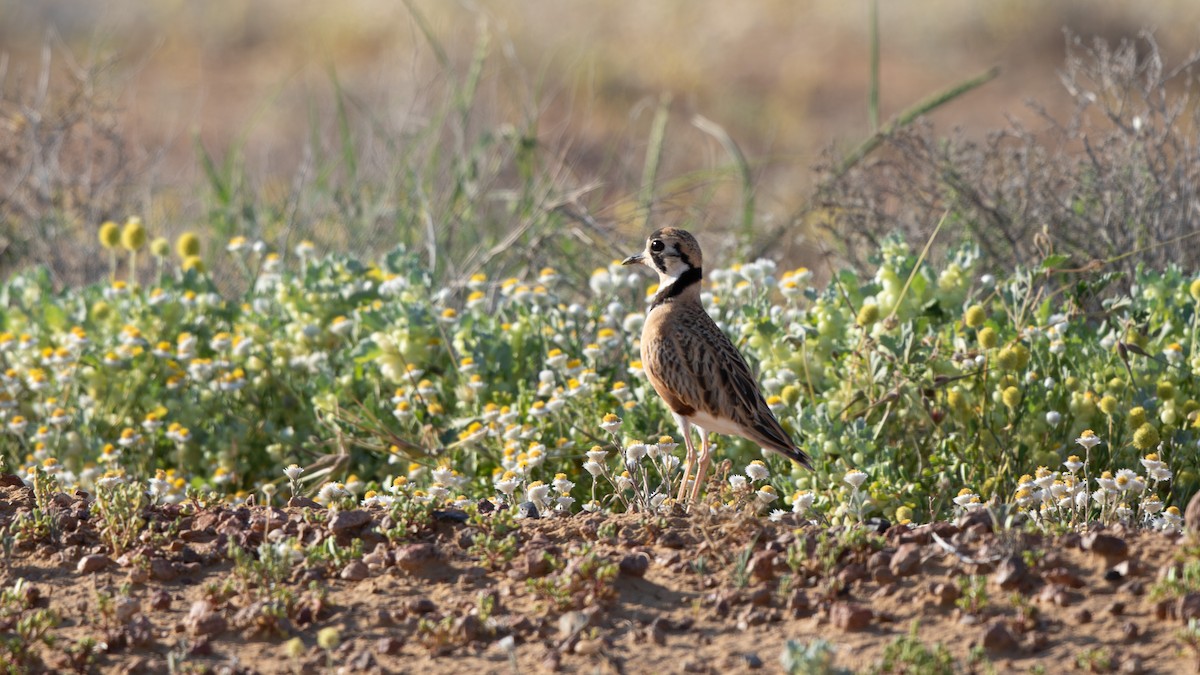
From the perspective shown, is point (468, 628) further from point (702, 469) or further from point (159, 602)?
point (702, 469)

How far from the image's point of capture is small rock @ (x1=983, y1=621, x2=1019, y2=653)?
10.7 feet

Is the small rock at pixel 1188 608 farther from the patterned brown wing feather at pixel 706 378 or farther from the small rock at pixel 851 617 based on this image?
the patterned brown wing feather at pixel 706 378

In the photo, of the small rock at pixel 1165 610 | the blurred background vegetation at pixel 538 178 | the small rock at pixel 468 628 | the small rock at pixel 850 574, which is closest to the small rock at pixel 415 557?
the small rock at pixel 468 628

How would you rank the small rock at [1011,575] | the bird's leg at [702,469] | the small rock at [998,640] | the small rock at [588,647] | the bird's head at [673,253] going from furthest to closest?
the bird's head at [673,253] < the bird's leg at [702,469] < the small rock at [1011,575] < the small rock at [588,647] < the small rock at [998,640]

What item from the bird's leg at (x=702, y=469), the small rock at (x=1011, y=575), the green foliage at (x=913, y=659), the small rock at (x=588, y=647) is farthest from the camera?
the bird's leg at (x=702, y=469)

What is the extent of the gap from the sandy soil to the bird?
883mm

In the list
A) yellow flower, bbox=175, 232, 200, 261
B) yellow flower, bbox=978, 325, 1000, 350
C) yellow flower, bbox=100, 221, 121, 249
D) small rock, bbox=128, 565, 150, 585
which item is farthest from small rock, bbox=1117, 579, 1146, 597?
yellow flower, bbox=100, 221, 121, 249

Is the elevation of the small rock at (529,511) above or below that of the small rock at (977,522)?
below

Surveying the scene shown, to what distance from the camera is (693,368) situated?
16.4ft

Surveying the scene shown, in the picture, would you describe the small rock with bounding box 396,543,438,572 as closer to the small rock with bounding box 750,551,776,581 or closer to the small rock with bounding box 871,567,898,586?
the small rock with bounding box 750,551,776,581

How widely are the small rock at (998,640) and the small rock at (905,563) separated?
1.23 ft

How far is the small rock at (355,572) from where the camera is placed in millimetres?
3834

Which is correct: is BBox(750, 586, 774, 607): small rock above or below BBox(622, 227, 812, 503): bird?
below

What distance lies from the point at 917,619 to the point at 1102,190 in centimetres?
408
